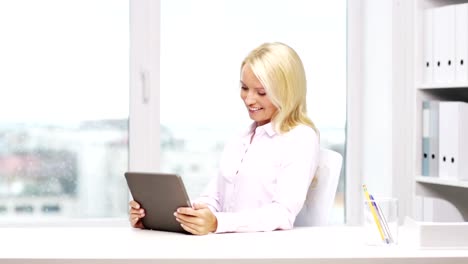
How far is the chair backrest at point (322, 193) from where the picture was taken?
266 cm

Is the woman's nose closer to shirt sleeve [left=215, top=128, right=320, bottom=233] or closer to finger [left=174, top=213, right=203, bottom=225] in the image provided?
shirt sleeve [left=215, top=128, right=320, bottom=233]

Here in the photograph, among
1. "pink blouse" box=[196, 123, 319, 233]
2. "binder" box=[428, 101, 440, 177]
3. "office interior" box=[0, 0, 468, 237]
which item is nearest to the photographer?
"pink blouse" box=[196, 123, 319, 233]

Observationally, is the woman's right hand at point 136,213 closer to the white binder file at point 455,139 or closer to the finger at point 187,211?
the finger at point 187,211

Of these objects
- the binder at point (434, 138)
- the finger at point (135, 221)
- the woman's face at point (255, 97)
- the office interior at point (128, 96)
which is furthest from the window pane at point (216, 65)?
the finger at point (135, 221)

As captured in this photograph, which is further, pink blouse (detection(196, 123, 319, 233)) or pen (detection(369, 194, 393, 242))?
pink blouse (detection(196, 123, 319, 233))

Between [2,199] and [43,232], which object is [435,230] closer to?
[43,232]

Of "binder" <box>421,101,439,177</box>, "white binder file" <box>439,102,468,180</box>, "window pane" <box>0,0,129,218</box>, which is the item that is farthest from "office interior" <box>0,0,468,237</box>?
"white binder file" <box>439,102,468,180</box>

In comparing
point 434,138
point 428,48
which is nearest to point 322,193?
point 434,138

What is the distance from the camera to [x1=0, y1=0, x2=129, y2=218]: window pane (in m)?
4.11

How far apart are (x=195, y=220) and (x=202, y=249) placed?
0.92ft

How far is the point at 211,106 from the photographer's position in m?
4.23

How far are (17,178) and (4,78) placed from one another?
1.64 feet

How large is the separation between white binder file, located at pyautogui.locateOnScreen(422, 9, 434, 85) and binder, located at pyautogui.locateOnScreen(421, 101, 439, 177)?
11cm

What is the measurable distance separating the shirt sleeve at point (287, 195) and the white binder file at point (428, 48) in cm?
101
